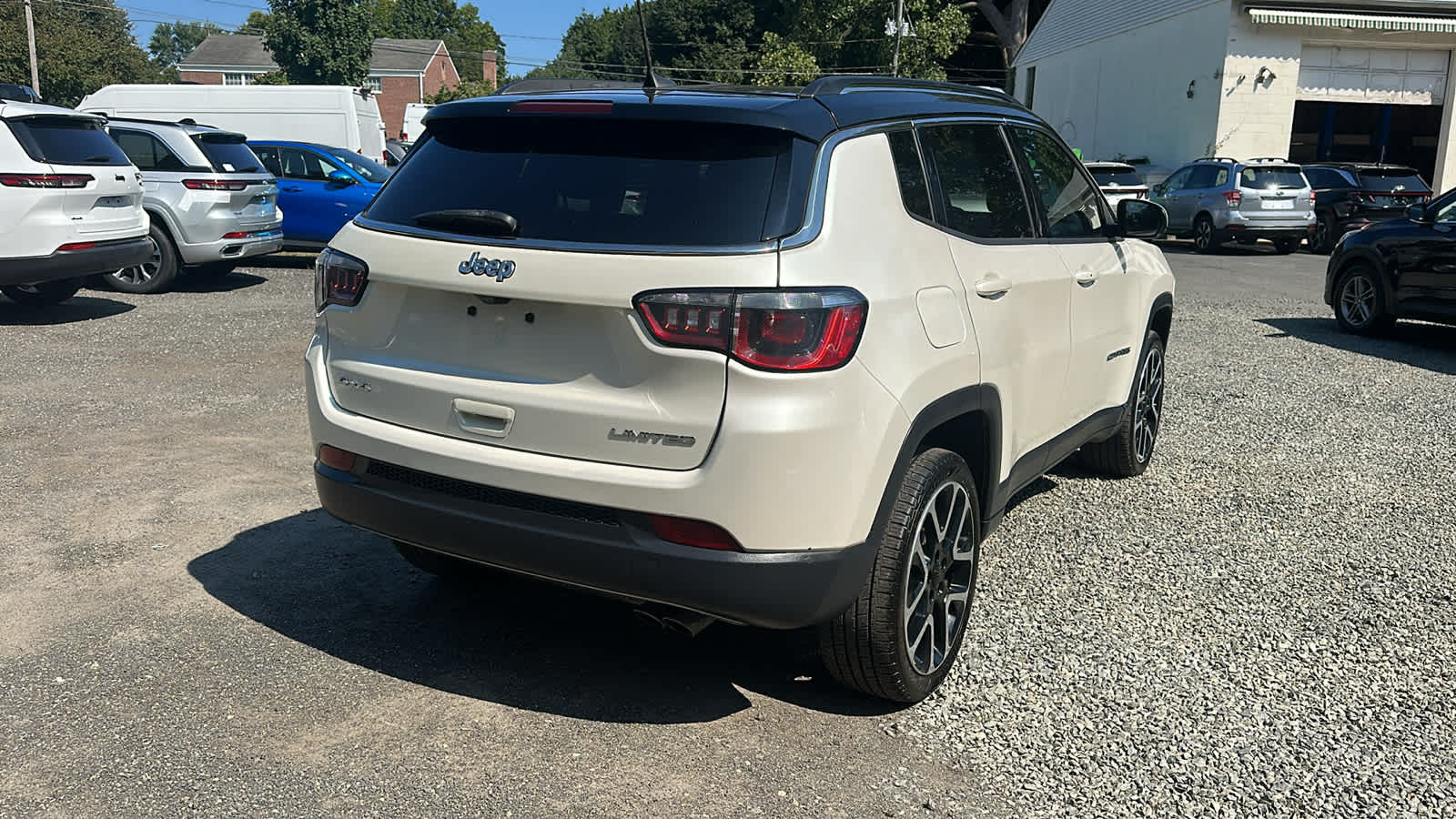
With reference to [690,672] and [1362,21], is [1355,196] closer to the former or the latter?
[1362,21]

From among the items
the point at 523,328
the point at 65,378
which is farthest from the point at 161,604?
the point at 65,378

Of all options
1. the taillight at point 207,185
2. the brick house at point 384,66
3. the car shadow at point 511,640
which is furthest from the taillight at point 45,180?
the brick house at point 384,66

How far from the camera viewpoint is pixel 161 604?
4.28m

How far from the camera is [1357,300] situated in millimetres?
11594

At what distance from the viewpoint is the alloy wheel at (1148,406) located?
6.06 m

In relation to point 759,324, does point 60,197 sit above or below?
below

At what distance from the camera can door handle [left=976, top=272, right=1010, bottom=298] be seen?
3.79 metres

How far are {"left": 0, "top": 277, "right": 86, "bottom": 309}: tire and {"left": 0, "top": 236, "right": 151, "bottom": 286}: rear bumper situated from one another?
2.79 feet

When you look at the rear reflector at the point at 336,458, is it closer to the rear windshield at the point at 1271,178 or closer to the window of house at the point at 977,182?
the window of house at the point at 977,182

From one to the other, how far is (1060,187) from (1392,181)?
21.0 meters

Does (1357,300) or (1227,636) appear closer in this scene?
(1227,636)

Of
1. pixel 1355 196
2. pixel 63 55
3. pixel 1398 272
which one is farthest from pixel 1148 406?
pixel 63 55

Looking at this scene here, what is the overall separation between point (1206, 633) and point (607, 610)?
2076mm

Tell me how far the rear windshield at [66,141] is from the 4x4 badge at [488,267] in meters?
8.34
